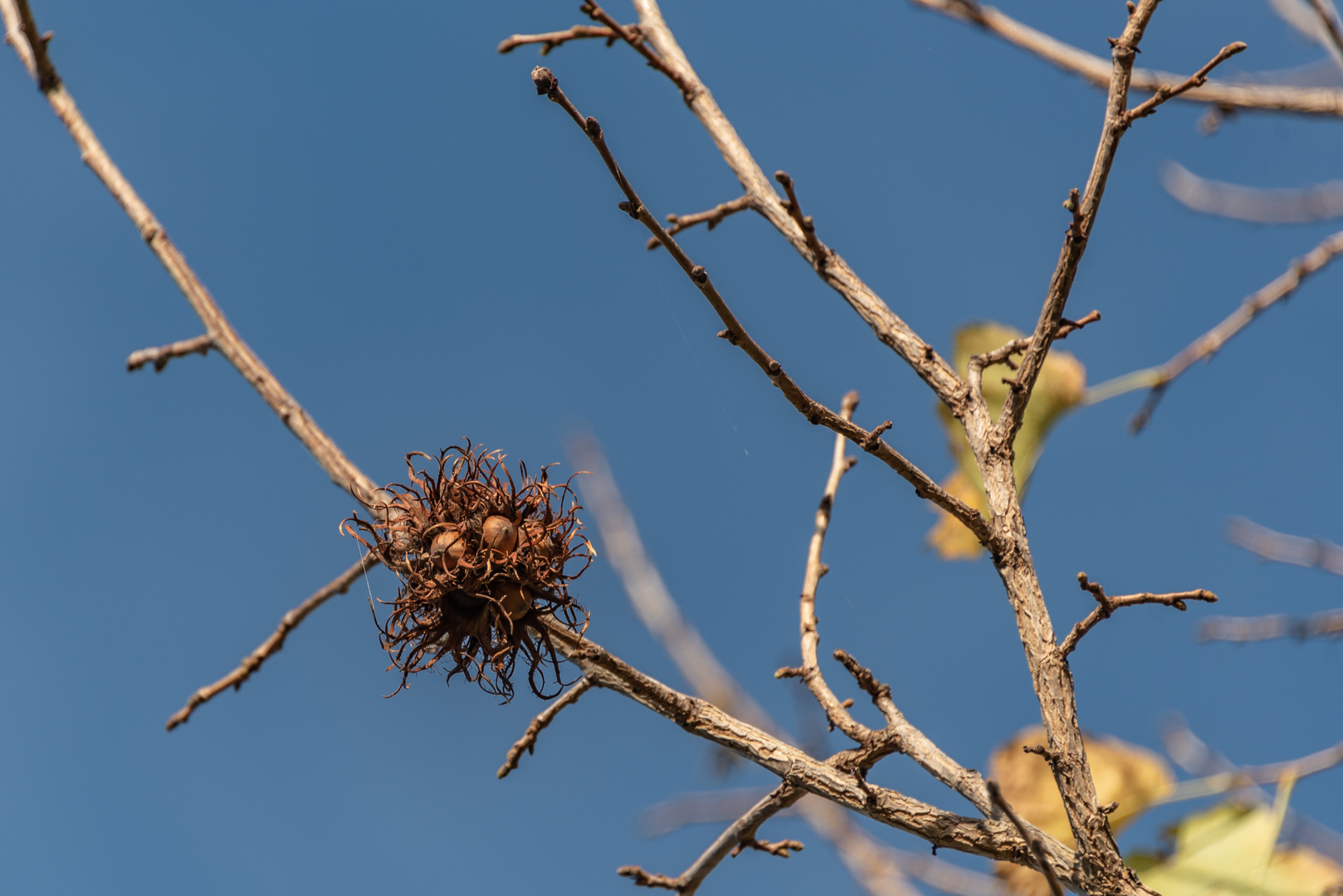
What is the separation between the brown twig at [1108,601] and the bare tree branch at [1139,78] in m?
1.17

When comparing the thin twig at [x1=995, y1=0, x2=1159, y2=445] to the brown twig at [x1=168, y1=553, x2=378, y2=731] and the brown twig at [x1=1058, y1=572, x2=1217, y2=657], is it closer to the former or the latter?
the brown twig at [x1=1058, y1=572, x2=1217, y2=657]

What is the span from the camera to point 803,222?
83.8 inches

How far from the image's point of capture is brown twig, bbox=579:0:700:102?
2068 millimetres

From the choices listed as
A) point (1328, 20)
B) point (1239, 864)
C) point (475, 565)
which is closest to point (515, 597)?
point (475, 565)

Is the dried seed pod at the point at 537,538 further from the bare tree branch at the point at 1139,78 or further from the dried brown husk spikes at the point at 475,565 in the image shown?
the bare tree branch at the point at 1139,78

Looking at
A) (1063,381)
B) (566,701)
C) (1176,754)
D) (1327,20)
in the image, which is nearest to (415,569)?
(566,701)

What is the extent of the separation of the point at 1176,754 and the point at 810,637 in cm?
246

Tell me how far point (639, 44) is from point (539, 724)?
1649 millimetres

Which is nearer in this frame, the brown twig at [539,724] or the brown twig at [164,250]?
the brown twig at [539,724]

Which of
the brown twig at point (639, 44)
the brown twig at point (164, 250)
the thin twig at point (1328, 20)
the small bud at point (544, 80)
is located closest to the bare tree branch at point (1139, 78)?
the thin twig at point (1328, 20)

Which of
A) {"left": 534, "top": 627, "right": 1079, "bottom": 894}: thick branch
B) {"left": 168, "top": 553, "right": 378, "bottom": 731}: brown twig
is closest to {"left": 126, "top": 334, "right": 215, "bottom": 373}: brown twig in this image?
{"left": 168, "top": 553, "right": 378, "bottom": 731}: brown twig

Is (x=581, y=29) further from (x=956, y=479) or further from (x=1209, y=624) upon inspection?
(x=1209, y=624)

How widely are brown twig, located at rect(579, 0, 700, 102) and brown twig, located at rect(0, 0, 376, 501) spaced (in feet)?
4.64

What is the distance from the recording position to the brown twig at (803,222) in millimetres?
1905
